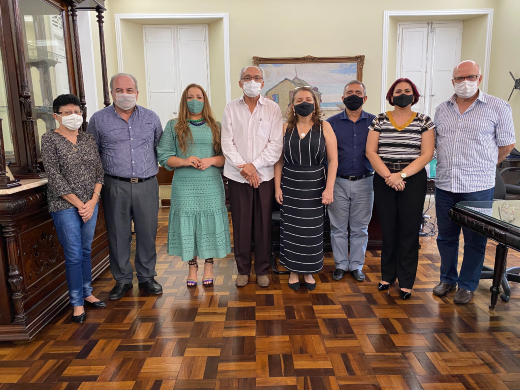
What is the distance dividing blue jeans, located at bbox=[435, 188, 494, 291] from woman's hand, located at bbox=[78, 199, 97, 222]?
238 centimetres

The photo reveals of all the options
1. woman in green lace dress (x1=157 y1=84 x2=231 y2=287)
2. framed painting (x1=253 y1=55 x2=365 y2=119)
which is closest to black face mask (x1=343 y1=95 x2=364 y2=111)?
woman in green lace dress (x1=157 y1=84 x2=231 y2=287)

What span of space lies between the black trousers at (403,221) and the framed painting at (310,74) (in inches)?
144

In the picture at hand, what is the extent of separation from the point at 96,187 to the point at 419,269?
2.71 metres

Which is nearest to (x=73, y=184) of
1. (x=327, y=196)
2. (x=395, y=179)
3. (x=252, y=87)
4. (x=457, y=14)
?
(x=252, y=87)

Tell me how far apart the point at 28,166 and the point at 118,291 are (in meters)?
1.08

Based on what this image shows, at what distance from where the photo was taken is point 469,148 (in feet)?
8.36

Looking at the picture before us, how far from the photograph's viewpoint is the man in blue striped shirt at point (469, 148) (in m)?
2.52

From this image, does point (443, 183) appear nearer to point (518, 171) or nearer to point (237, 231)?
point (237, 231)

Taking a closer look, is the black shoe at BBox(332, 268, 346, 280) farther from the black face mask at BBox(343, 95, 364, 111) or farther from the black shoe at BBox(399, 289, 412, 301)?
the black face mask at BBox(343, 95, 364, 111)

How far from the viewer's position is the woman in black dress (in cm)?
277

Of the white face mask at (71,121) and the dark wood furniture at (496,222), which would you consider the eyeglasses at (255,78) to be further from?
the dark wood furniture at (496,222)

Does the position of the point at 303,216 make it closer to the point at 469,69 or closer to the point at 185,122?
the point at 185,122

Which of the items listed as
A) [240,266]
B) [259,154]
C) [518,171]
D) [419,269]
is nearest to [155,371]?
[240,266]

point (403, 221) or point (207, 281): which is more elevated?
point (403, 221)
